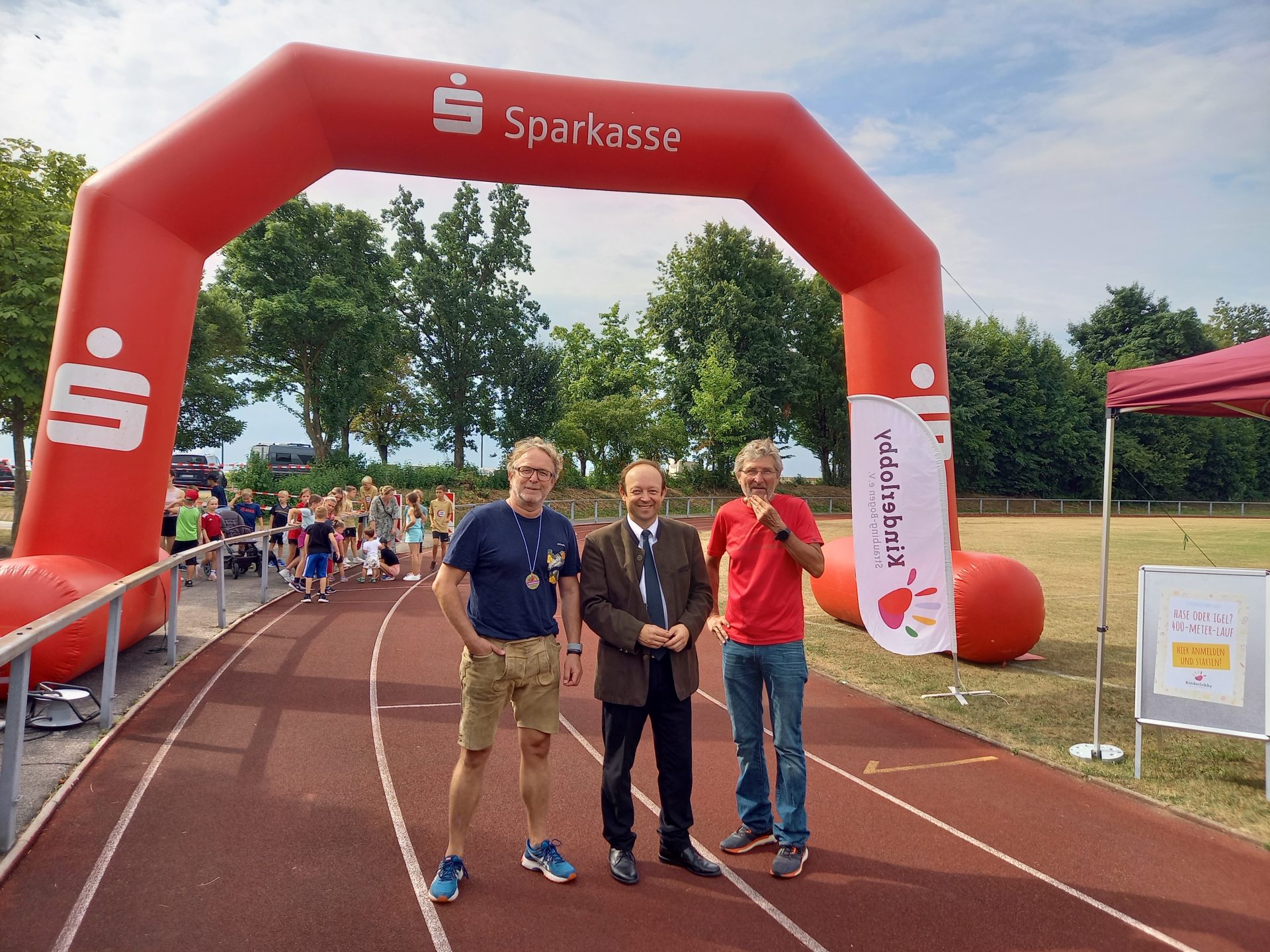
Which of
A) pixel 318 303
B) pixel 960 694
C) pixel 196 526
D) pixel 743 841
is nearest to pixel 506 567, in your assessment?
pixel 743 841

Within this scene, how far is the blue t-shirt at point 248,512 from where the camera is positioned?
13.7 m

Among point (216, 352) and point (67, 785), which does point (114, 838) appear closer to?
point (67, 785)

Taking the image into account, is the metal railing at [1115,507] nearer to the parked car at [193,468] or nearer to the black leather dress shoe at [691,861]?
the parked car at [193,468]

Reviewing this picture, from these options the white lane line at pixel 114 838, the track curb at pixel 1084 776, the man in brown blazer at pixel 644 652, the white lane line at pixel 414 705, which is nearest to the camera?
the white lane line at pixel 114 838

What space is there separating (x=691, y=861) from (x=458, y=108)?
6713 mm

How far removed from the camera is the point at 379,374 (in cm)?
3484

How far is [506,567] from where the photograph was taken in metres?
3.54

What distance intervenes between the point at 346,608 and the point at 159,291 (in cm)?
494

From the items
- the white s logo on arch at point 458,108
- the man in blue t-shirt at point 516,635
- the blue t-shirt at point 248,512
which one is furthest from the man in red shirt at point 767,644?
the blue t-shirt at point 248,512

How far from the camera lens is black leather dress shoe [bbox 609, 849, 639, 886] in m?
3.62

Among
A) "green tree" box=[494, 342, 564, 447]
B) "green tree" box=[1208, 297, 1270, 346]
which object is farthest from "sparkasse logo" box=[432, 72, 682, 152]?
"green tree" box=[1208, 297, 1270, 346]

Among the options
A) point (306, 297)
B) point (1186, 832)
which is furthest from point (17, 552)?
point (306, 297)

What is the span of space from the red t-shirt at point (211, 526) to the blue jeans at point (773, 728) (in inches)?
402

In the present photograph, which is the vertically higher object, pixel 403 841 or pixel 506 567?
pixel 506 567
